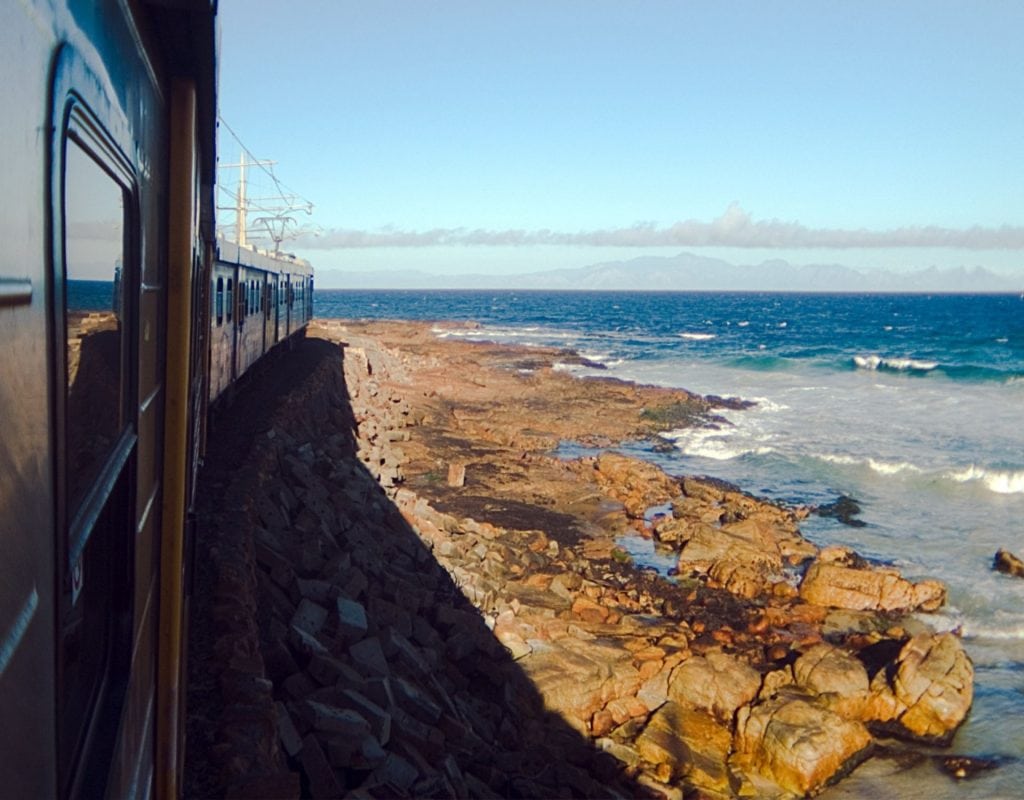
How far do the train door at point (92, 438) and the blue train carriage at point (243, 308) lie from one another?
6.82 metres

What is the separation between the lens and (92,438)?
1.67m

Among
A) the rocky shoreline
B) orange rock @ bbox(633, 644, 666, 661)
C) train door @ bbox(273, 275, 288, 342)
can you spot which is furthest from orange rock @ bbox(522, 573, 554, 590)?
train door @ bbox(273, 275, 288, 342)

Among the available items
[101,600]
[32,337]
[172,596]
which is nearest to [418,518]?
[172,596]

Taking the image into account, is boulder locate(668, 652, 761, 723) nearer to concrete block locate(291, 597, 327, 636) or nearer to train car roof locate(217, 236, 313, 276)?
concrete block locate(291, 597, 327, 636)

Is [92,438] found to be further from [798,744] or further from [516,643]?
[516,643]

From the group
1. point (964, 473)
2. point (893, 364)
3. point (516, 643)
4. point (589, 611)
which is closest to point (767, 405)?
point (964, 473)

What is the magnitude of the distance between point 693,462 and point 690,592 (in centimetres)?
992

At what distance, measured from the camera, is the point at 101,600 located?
2.00m

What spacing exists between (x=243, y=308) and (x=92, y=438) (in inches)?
495

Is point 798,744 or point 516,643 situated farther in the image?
point 516,643

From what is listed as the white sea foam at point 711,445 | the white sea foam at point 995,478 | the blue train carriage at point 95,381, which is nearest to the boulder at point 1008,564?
the white sea foam at point 995,478

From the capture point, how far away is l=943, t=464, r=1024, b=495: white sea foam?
807 inches

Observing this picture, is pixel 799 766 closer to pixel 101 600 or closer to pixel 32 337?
pixel 101 600

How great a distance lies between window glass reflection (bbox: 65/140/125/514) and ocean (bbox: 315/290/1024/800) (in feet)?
27.3
